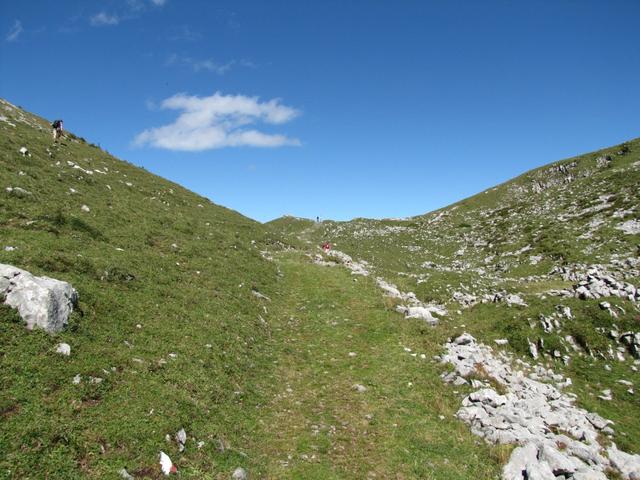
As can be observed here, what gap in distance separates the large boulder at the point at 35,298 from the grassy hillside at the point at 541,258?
19036 mm

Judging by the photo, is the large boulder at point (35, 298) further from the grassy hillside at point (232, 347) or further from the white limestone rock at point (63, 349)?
the white limestone rock at point (63, 349)

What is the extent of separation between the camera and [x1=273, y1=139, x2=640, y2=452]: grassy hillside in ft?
68.8

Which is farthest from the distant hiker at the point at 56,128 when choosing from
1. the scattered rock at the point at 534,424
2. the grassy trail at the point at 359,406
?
the scattered rock at the point at 534,424

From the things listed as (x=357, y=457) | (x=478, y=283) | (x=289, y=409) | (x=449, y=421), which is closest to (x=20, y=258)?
(x=289, y=409)

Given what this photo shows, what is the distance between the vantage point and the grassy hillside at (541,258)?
21.0 m

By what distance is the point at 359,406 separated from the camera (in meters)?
15.9

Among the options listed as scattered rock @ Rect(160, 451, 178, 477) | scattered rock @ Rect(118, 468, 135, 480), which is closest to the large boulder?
scattered rock @ Rect(118, 468, 135, 480)

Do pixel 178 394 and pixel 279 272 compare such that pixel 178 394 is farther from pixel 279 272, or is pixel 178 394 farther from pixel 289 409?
pixel 279 272

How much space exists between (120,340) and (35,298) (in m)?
3.16

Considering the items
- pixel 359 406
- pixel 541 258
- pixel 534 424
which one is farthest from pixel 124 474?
pixel 541 258

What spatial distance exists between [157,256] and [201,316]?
6.85 m

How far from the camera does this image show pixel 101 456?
390 inches

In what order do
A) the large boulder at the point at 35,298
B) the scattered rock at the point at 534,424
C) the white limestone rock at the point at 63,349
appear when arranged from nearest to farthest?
1. the scattered rock at the point at 534,424
2. the white limestone rock at the point at 63,349
3. the large boulder at the point at 35,298

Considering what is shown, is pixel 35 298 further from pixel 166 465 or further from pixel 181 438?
pixel 166 465
